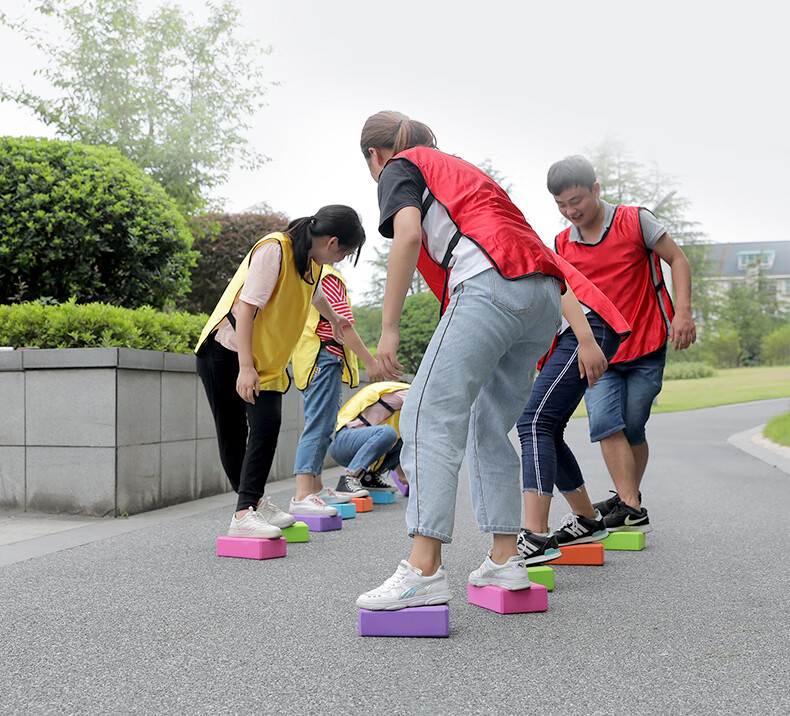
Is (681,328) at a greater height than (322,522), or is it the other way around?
(681,328)

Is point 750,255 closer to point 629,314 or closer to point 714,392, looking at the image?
point 714,392

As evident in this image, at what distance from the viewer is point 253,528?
3.81 m

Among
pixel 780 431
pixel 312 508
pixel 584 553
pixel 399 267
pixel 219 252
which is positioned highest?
pixel 219 252

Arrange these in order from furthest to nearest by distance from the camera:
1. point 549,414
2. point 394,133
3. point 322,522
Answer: point 322,522 → point 549,414 → point 394,133

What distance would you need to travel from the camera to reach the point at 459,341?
102 inches

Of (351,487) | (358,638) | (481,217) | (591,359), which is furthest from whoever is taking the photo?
(351,487)

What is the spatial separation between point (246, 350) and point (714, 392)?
32396mm

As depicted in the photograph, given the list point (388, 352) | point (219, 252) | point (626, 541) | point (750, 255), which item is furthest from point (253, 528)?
point (750, 255)

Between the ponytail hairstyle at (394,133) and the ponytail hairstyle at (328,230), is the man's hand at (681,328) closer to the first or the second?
the ponytail hairstyle at (328,230)

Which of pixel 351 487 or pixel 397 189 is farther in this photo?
pixel 351 487

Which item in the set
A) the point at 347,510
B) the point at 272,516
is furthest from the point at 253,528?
the point at 347,510

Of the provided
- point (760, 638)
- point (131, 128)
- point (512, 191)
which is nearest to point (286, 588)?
point (760, 638)

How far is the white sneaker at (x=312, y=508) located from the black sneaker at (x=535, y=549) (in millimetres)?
1655

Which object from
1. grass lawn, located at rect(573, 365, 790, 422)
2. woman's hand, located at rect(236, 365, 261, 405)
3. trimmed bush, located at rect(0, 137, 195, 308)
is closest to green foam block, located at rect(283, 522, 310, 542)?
woman's hand, located at rect(236, 365, 261, 405)
